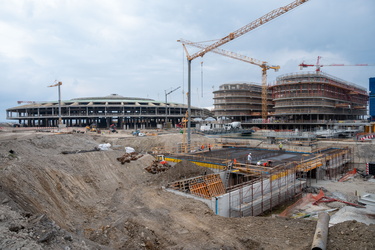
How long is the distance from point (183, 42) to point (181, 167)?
32760 millimetres

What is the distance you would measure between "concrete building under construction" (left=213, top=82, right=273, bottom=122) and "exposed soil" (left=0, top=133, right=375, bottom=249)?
62.0 metres

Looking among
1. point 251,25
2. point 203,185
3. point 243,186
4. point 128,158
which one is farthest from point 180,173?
point 251,25

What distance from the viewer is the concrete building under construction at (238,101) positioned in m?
81.1

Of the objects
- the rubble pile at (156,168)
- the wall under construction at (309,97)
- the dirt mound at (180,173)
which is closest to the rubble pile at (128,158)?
the rubble pile at (156,168)

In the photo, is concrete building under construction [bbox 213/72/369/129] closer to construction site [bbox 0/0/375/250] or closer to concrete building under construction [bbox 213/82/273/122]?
concrete building under construction [bbox 213/82/273/122]

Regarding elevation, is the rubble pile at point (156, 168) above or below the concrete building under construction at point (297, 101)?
below

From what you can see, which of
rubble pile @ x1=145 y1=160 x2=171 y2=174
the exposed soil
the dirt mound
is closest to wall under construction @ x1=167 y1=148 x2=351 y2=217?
the dirt mound

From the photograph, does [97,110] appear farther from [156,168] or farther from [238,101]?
[156,168]

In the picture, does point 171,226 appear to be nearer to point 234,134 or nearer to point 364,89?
point 234,134

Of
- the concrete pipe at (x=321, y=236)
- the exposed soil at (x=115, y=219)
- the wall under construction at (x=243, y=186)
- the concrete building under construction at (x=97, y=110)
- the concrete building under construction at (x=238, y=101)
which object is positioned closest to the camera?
the exposed soil at (x=115, y=219)

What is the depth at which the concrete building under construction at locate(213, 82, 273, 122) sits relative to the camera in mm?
81125

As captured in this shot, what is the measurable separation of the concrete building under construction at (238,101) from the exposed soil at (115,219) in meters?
62.0

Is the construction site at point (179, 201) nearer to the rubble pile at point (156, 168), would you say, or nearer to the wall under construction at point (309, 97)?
the rubble pile at point (156, 168)

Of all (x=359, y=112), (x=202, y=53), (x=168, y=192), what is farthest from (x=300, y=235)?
(x=359, y=112)
